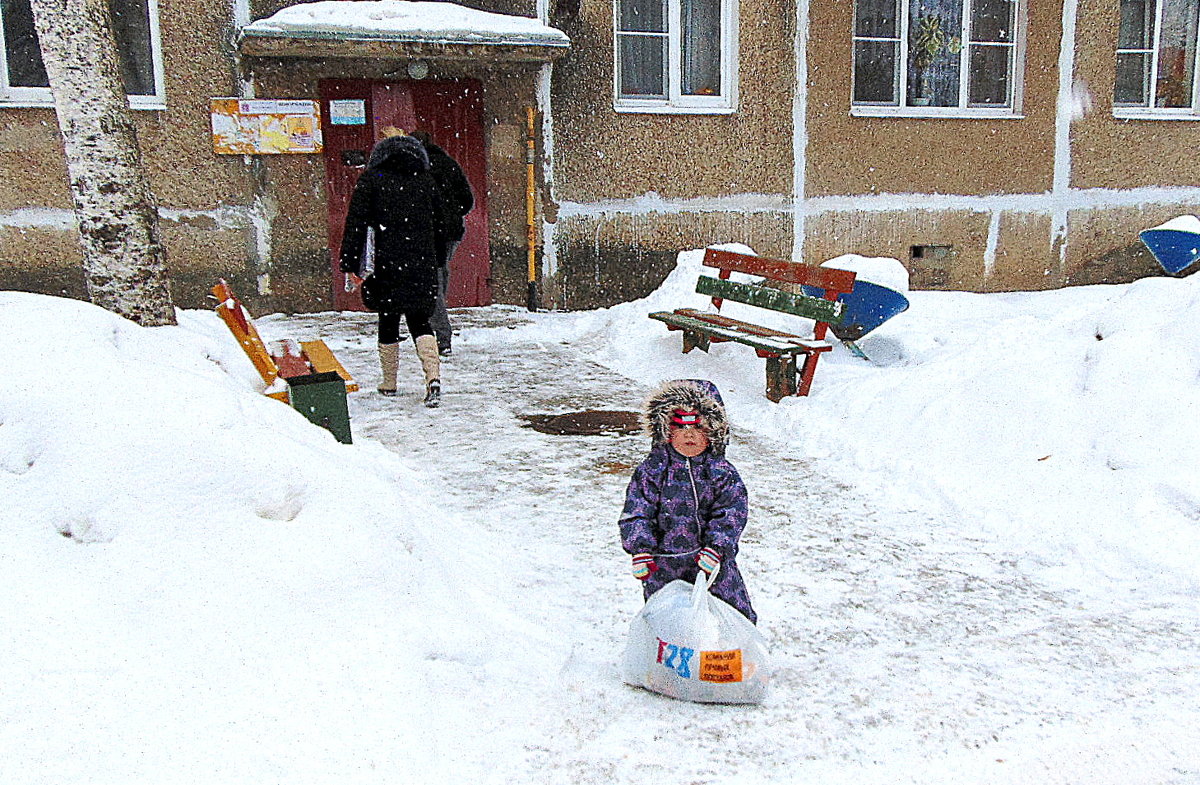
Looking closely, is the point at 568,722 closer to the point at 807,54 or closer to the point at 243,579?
the point at 243,579

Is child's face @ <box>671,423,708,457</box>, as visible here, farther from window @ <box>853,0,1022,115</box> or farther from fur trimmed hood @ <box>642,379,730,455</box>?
window @ <box>853,0,1022,115</box>

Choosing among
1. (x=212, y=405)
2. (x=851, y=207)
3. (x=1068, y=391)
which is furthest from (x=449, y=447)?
(x=851, y=207)

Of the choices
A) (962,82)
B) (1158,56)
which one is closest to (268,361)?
(962,82)

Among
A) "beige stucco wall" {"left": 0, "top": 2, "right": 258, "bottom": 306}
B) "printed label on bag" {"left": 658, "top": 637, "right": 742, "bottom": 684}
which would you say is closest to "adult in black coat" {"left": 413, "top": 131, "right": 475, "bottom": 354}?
"beige stucco wall" {"left": 0, "top": 2, "right": 258, "bottom": 306}

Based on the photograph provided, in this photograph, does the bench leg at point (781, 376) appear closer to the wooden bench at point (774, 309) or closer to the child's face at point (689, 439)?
the wooden bench at point (774, 309)

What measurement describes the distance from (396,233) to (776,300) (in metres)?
2.71

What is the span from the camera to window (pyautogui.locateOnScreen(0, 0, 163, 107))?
9156 millimetres

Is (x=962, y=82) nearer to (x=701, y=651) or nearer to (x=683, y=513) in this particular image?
(x=683, y=513)

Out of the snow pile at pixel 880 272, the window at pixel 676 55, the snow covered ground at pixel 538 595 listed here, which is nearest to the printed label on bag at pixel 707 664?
the snow covered ground at pixel 538 595

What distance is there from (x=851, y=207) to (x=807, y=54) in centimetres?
178

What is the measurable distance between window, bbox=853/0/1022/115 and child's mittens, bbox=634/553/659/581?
990cm

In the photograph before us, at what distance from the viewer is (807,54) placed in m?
11.3

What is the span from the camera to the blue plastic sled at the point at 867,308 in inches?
307

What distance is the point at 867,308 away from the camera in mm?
7902
